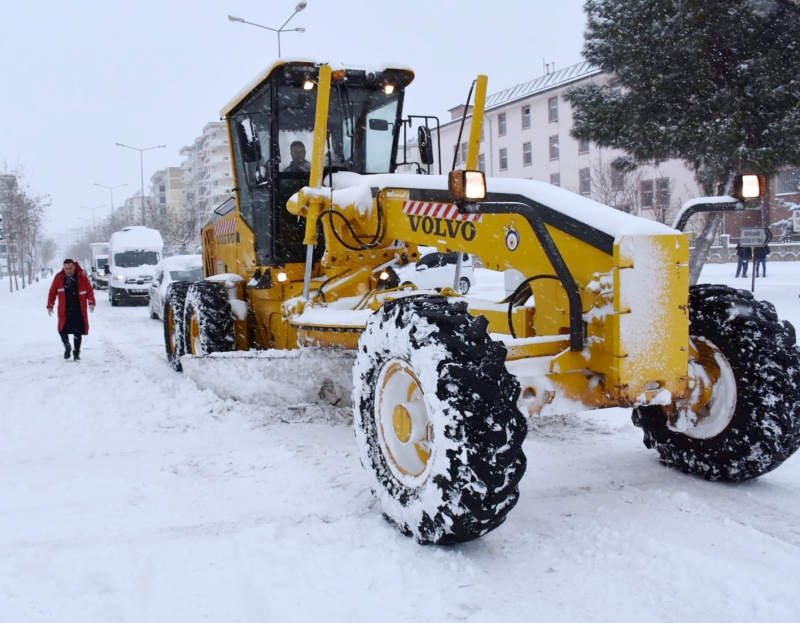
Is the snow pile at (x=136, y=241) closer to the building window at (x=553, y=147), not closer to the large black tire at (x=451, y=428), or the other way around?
the building window at (x=553, y=147)

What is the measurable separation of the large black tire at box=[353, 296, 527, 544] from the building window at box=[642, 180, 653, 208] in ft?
120

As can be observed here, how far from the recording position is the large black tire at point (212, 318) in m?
7.46

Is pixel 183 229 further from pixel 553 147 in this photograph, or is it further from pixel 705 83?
pixel 705 83

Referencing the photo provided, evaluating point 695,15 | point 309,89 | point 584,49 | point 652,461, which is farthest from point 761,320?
point 584,49

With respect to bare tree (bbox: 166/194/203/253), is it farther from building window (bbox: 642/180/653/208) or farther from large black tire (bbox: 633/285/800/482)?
large black tire (bbox: 633/285/800/482)

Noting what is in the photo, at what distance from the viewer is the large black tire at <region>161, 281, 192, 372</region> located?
341 inches

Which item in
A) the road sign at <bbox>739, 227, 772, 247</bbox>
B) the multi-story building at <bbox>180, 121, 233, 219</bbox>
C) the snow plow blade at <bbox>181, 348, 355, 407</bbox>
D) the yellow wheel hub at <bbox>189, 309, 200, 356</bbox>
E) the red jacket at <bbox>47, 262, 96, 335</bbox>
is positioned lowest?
the snow plow blade at <bbox>181, 348, 355, 407</bbox>

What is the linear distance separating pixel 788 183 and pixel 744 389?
36.3 metres

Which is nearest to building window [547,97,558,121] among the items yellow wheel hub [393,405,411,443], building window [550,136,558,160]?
building window [550,136,558,160]

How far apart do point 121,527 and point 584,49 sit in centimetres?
1774

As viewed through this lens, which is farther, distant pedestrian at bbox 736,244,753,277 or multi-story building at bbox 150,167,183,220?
multi-story building at bbox 150,167,183,220

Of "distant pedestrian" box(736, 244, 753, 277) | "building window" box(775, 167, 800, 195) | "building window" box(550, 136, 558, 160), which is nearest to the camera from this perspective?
"distant pedestrian" box(736, 244, 753, 277)

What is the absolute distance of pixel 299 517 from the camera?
12.9ft

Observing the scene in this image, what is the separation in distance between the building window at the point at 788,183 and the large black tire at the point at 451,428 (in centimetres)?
3612
